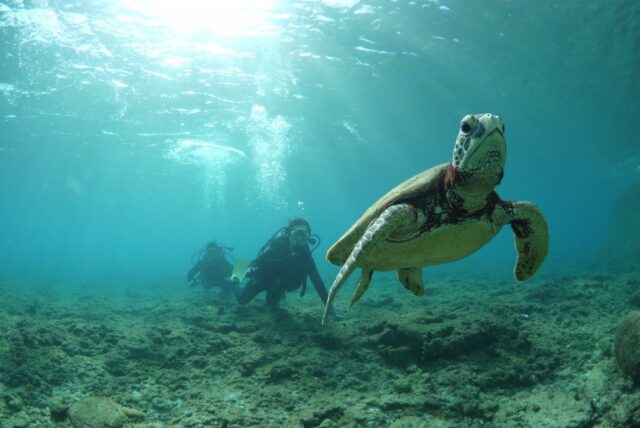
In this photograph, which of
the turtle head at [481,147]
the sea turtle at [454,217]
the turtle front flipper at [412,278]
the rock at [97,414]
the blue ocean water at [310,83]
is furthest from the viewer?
the blue ocean water at [310,83]

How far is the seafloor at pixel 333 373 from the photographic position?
359 centimetres

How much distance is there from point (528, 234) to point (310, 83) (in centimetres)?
1517

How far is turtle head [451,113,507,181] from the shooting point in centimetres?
271

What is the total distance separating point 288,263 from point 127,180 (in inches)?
1468

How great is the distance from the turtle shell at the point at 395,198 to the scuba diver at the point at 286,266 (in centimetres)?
346

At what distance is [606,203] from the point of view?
187ft

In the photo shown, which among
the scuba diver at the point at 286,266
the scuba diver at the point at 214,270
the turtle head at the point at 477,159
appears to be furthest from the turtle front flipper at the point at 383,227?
the scuba diver at the point at 214,270

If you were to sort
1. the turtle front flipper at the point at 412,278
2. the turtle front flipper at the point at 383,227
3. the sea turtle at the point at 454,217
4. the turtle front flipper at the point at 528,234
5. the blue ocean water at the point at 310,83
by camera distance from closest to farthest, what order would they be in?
the sea turtle at the point at 454,217 → the turtle front flipper at the point at 383,227 → the turtle front flipper at the point at 528,234 → the turtle front flipper at the point at 412,278 → the blue ocean water at the point at 310,83

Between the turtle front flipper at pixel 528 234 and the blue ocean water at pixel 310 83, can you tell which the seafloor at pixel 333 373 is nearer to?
the turtle front flipper at pixel 528 234

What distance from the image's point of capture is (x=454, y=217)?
10.8 feet

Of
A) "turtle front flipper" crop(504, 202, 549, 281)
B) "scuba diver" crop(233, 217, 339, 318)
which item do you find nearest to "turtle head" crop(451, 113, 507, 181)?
"turtle front flipper" crop(504, 202, 549, 281)

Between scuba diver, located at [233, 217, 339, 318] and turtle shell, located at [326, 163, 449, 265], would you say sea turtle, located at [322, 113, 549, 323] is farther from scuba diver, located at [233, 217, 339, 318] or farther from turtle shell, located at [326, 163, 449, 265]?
scuba diver, located at [233, 217, 339, 318]

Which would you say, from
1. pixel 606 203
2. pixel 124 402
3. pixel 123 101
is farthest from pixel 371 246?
pixel 606 203

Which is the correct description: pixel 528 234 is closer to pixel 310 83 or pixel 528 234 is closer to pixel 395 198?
pixel 395 198
